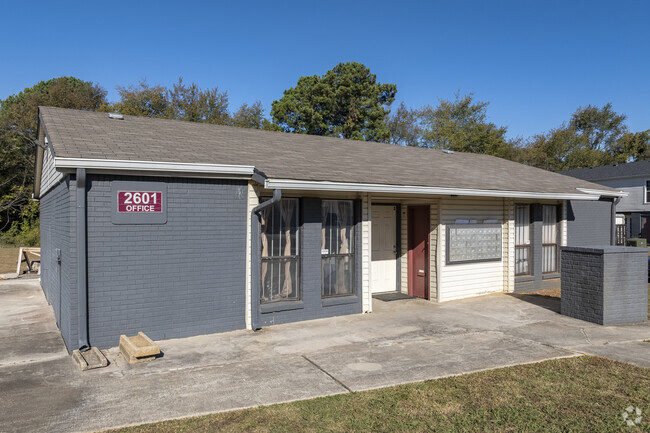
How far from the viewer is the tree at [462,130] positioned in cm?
3597

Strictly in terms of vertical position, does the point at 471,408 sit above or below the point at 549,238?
below

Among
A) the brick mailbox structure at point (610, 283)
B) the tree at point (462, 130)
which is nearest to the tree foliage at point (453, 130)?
the tree at point (462, 130)

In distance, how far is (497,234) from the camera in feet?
35.4

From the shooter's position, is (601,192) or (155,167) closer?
Result: (155,167)

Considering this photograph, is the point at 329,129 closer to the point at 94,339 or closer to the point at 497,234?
the point at 497,234

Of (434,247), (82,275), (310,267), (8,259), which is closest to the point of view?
(82,275)

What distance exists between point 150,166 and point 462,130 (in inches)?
1382

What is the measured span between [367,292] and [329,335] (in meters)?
1.77

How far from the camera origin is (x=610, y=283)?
7812 millimetres

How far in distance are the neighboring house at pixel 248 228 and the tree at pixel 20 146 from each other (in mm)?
24355

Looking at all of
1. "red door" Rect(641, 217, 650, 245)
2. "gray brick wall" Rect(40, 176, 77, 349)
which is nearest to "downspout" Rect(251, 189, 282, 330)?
"gray brick wall" Rect(40, 176, 77, 349)

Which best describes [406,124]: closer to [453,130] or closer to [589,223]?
[453,130]

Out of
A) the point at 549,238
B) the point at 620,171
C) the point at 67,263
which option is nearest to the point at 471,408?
the point at 67,263

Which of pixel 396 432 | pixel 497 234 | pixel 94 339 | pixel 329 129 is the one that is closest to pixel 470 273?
pixel 497 234
